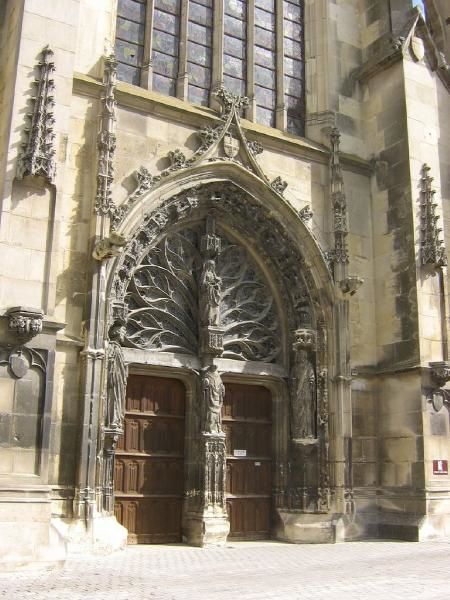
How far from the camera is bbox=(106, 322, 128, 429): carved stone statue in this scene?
33.5ft

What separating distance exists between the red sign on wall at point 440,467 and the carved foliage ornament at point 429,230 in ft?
10.8

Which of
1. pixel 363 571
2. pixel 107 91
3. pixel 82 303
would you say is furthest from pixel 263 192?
pixel 363 571

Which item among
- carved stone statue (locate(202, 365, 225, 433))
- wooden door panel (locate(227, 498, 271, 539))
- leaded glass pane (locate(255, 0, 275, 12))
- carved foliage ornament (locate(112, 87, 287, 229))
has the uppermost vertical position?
leaded glass pane (locate(255, 0, 275, 12))

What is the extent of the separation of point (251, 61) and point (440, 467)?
7759 millimetres

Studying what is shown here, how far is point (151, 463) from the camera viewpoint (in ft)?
36.8

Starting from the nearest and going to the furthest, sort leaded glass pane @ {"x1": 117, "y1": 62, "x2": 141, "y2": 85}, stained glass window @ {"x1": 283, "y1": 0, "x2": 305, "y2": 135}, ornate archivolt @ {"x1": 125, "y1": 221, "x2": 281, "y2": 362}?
ornate archivolt @ {"x1": 125, "y1": 221, "x2": 281, "y2": 362}, leaded glass pane @ {"x1": 117, "y1": 62, "x2": 141, "y2": 85}, stained glass window @ {"x1": 283, "y1": 0, "x2": 305, "y2": 135}

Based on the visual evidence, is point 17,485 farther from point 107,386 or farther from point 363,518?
point 363,518

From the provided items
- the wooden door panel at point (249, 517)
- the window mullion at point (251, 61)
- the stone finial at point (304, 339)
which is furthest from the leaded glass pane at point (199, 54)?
the wooden door panel at point (249, 517)

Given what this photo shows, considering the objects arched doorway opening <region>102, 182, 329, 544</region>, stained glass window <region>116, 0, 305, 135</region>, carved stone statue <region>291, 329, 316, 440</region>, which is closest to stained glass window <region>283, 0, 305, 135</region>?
stained glass window <region>116, 0, 305, 135</region>

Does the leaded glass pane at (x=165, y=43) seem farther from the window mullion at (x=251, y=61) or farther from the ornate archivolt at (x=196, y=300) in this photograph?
the ornate archivolt at (x=196, y=300)

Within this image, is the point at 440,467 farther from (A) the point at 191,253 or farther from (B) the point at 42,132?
(B) the point at 42,132

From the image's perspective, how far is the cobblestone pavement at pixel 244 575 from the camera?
271 inches

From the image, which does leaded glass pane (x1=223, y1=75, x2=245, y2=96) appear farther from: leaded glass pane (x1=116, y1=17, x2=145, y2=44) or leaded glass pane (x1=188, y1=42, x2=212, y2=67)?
leaded glass pane (x1=116, y1=17, x2=145, y2=44)

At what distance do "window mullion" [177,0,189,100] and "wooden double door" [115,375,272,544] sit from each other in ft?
15.9
